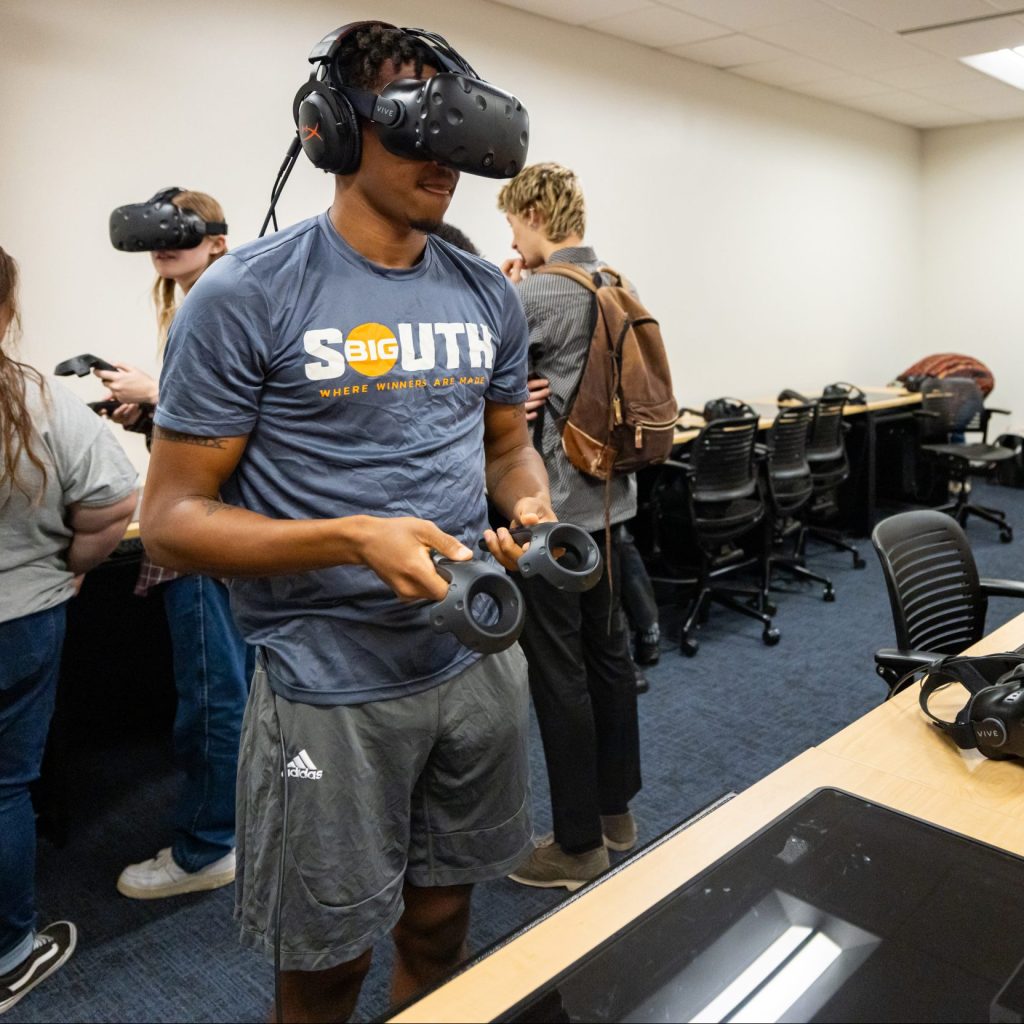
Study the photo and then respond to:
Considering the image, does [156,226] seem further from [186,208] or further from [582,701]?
[582,701]

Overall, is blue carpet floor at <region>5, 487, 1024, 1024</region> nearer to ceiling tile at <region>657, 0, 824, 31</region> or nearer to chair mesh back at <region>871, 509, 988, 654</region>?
chair mesh back at <region>871, 509, 988, 654</region>

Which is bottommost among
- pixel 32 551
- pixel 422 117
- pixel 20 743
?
pixel 20 743

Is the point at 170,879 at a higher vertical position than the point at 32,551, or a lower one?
lower

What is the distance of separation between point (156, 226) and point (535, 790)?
1722mm

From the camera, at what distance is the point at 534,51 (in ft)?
14.0

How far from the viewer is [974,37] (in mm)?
4750

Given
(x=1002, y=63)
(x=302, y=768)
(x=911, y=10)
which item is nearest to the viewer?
(x=302, y=768)

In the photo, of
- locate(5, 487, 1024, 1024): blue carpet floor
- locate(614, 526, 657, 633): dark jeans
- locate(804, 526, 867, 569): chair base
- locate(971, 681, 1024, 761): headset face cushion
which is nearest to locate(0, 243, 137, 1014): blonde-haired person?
locate(5, 487, 1024, 1024): blue carpet floor

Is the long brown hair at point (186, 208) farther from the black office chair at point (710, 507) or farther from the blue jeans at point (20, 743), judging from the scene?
the black office chair at point (710, 507)

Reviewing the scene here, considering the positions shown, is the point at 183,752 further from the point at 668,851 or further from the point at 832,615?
the point at 832,615

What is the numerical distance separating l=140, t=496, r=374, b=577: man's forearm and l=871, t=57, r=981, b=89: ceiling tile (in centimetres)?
550

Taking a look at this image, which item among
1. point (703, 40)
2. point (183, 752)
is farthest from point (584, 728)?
point (703, 40)

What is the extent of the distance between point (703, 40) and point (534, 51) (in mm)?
966

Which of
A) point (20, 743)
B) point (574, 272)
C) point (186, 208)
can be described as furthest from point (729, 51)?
point (20, 743)
